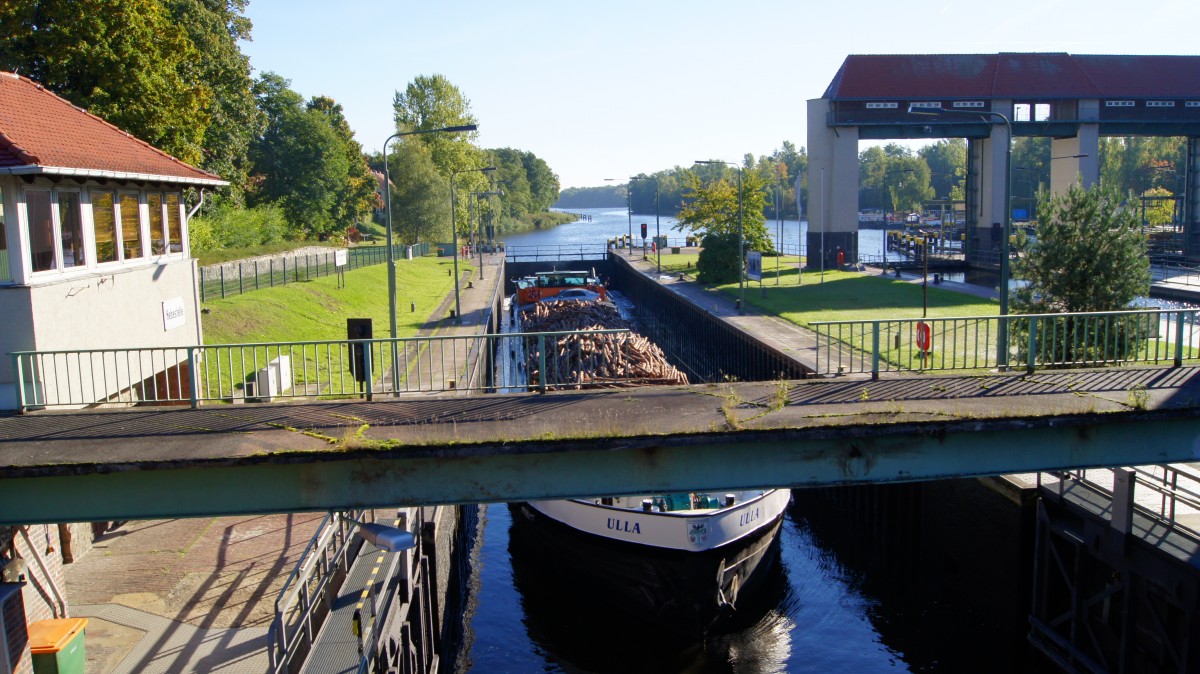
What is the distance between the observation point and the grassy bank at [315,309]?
89.0ft

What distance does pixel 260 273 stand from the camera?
33.6 meters

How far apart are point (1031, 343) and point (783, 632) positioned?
7.01 metres

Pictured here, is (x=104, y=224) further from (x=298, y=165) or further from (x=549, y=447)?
(x=298, y=165)

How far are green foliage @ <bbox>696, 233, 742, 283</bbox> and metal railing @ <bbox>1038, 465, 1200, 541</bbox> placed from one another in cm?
3326

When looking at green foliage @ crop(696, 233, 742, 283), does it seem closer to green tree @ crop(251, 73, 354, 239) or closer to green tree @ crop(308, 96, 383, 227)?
green tree @ crop(251, 73, 354, 239)

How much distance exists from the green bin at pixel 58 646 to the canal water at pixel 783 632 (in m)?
7.25

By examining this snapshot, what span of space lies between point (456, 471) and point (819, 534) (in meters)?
13.4

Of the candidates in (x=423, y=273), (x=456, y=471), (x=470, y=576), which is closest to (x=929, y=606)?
(x=470, y=576)

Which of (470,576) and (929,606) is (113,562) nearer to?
(470,576)

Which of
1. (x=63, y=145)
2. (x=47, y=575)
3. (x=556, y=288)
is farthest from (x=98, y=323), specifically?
(x=556, y=288)

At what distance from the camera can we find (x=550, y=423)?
448 inches

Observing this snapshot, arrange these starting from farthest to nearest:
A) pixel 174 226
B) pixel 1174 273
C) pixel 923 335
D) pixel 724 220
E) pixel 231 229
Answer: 1. pixel 724 220
2. pixel 1174 273
3. pixel 231 229
4. pixel 174 226
5. pixel 923 335

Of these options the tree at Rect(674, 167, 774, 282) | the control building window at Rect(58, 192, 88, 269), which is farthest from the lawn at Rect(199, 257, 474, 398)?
the tree at Rect(674, 167, 774, 282)

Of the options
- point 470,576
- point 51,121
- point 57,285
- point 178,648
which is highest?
point 51,121
